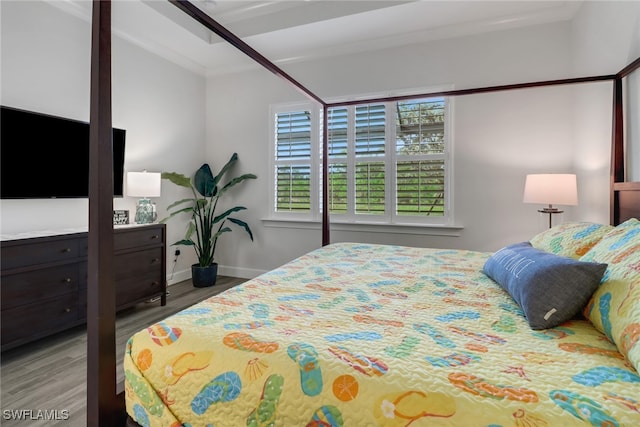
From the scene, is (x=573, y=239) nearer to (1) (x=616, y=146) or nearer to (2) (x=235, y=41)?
(1) (x=616, y=146)

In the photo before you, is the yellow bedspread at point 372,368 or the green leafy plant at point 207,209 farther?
the green leafy plant at point 207,209

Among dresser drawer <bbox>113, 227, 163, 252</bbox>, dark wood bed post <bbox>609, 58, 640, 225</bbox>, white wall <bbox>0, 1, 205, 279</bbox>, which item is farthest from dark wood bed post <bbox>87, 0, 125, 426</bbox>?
dark wood bed post <bbox>609, 58, 640, 225</bbox>

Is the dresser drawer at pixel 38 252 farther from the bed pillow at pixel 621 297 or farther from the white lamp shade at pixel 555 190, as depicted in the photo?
the white lamp shade at pixel 555 190

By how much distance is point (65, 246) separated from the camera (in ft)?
7.93

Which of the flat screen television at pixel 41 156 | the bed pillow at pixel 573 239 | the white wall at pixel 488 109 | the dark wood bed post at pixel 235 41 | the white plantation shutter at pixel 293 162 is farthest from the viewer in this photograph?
the white plantation shutter at pixel 293 162

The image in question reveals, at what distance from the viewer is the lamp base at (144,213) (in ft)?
10.6

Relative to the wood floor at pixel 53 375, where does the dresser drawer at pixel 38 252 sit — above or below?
above

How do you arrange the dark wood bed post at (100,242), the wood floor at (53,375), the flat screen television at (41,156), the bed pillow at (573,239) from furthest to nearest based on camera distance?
the flat screen television at (41,156)
the wood floor at (53,375)
the bed pillow at (573,239)
the dark wood bed post at (100,242)

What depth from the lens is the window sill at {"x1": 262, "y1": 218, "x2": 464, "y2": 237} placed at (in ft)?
11.0

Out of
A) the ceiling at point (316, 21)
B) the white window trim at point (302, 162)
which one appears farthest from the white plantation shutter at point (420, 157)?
the white window trim at point (302, 162)

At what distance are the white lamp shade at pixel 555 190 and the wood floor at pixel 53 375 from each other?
3.08 m

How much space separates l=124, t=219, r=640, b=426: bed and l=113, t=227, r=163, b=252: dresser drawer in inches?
76.6

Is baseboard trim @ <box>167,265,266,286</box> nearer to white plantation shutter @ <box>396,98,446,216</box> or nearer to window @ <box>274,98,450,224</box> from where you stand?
window @ <box>274,98,450,224</box>

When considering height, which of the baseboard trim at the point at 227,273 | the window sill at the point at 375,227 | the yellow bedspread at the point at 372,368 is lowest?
the baseboard trim at the point at 227,273
